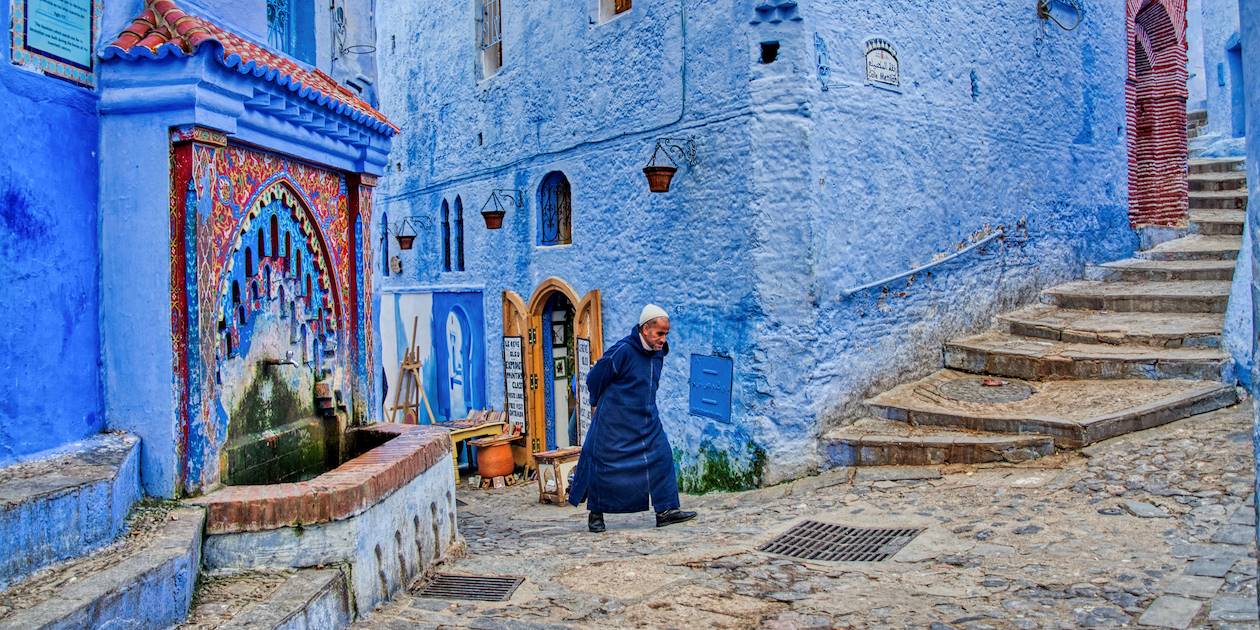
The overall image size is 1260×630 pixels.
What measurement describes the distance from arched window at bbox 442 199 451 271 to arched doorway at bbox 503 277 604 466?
5.98 feet

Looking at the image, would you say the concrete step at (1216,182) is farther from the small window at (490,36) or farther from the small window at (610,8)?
the small window at (490,36)

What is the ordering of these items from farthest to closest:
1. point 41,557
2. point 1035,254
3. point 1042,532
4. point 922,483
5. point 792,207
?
1. point 1035,254
2. point 792,207
3. point 922,483
4. point 1042,532
5. point 41,557

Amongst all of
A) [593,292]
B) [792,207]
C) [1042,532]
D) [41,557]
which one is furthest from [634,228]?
[41,557]

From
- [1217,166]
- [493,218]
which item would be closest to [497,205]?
[493,218]

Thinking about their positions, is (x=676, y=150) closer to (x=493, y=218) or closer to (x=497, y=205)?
(x=493, y=218)

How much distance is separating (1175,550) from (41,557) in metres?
4.91

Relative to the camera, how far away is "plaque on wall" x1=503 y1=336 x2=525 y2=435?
1145 cm

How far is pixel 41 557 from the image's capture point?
3.40 meters

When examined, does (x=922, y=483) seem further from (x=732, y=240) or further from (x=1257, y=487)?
(x=1257, y=487)

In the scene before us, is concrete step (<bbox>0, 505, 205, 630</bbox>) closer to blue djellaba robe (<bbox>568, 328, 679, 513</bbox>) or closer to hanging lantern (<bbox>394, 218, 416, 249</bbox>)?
blue djellaba robe (<bbox>568, 328, 679, 513</bbox>)

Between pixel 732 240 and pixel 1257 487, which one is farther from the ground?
pixel 732 240

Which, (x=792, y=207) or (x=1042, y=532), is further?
(x=792, y=207)

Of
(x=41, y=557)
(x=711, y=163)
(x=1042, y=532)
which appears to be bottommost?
(x=1042, y=532)

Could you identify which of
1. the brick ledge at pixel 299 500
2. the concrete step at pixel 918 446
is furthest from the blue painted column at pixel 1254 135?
the concrete step at pixel 918 446
